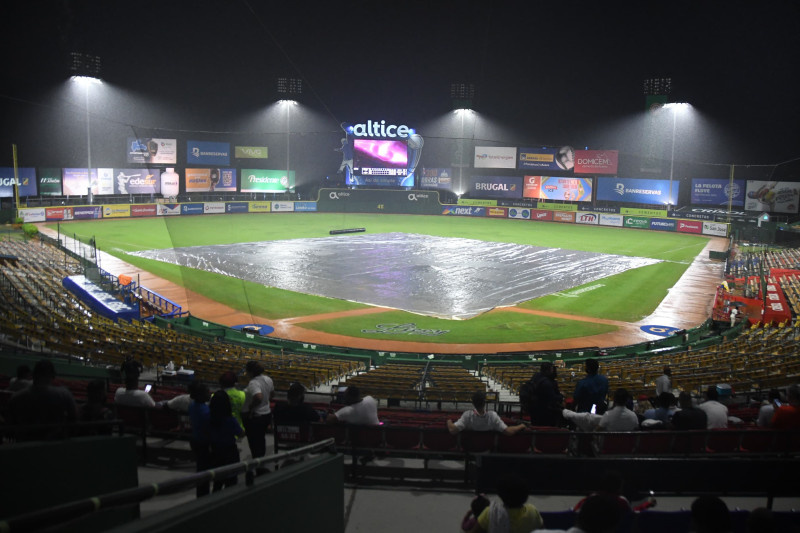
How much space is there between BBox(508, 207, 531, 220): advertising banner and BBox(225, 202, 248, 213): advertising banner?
31.8m

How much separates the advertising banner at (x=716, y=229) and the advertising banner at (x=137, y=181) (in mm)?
58744

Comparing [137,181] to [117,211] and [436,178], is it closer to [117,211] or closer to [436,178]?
[117,211]

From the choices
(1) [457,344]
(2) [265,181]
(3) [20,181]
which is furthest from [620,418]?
(2) [265,181]

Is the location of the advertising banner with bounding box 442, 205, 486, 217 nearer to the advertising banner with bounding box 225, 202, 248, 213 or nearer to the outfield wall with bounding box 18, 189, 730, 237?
the outfield wall with bounding box 18, 189, 730, 237

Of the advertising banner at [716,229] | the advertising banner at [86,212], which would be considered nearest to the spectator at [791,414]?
the advertising banner at [716,229]

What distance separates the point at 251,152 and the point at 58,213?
26010mm

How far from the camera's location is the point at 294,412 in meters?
7.04

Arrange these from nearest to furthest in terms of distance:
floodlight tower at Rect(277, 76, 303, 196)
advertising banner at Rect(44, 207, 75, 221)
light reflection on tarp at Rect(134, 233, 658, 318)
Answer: light reflection on tarp at Rect(134, 233, 658, 318) → advertising banner at Rect(44, 207, 75, 221) → floodlight tower at Rect(277, 76, 303, 196)

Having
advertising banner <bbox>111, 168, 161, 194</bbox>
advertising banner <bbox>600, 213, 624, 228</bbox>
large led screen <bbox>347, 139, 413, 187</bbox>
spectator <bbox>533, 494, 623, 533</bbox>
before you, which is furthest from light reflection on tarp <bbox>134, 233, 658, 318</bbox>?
advertising banner <bbox>111, 168, 161, 194</bbox>

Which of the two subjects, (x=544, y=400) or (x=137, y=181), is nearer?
(x=544, y=400)

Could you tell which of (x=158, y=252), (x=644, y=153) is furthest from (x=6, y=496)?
(x=644, y=153)

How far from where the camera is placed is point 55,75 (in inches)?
2313

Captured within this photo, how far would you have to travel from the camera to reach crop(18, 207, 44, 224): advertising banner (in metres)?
54.7

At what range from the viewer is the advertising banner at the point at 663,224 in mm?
64625
